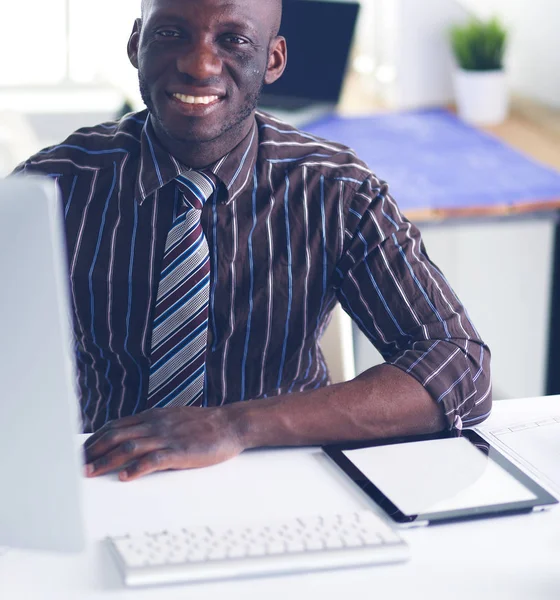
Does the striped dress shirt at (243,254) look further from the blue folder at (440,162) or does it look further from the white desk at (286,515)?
the blue folder at (440,162)

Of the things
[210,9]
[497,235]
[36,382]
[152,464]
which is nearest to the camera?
[36,382]

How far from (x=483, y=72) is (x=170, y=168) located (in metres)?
1.76

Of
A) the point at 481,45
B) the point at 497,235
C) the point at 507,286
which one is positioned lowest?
the point at 507,286

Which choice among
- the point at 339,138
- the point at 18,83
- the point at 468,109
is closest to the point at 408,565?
the point at 339,138

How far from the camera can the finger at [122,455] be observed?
1.07 m

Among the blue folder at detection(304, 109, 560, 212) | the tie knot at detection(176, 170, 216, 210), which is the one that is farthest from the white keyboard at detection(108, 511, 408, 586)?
the blue folder at detection(304, 109, 560, 212)

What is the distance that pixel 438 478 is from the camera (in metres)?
1.07

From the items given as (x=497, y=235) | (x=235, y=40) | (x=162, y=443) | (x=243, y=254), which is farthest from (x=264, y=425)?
(x=497, y=235)

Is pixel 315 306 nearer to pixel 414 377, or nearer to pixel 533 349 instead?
pixel 414 377

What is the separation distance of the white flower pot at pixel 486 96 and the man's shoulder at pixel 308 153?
1.51m

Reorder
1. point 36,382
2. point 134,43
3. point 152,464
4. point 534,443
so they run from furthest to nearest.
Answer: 1. point 134,43
2. point 534,443
3. point 152,464
4. point 36,382

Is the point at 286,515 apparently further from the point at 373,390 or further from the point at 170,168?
the point at 170,168

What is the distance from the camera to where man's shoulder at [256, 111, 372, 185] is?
146 cm

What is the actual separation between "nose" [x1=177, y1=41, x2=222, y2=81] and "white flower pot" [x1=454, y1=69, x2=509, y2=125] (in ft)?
5.58
